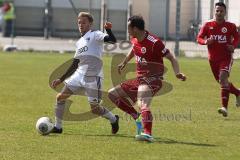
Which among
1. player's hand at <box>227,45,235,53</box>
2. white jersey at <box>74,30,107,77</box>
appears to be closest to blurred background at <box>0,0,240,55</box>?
player's hand at <box>227,45,235,53</box>

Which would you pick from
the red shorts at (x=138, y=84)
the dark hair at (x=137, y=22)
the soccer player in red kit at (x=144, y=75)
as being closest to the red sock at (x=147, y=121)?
the soccer player in red kit at (x=144, y=75)

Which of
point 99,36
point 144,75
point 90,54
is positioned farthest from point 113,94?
point 99,36

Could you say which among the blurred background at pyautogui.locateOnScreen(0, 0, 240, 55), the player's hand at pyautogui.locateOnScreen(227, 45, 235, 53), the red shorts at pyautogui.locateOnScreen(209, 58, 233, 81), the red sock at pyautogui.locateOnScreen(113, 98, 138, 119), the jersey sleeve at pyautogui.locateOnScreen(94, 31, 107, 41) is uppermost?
the jersey sleeve at pyautogui.locateOnScreen(94, 31, 107, 41)

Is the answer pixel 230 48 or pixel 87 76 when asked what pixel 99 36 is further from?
pixel 230 48

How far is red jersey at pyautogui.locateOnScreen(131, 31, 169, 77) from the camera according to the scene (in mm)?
11039

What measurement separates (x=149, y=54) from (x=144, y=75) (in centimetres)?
36

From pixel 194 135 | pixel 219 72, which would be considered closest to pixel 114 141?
pixel 194 135

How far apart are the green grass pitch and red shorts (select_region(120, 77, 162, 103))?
0.63 meters

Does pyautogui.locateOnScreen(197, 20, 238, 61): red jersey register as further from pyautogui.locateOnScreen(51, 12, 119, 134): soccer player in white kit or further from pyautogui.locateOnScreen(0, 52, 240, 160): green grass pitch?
pyautogui.locateOnScreen(51, 12, 119, 134): soccer player in white kit

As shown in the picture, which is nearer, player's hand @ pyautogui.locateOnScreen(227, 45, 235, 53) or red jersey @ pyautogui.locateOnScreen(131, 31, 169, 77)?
red jersey @ pyautogui.locateOnScreen(131, 31, 169, 77)

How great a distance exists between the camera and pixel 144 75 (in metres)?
11.3

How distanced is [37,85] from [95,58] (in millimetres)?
8304

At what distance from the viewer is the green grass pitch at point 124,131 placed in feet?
32.2

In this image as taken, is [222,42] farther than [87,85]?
Yes
